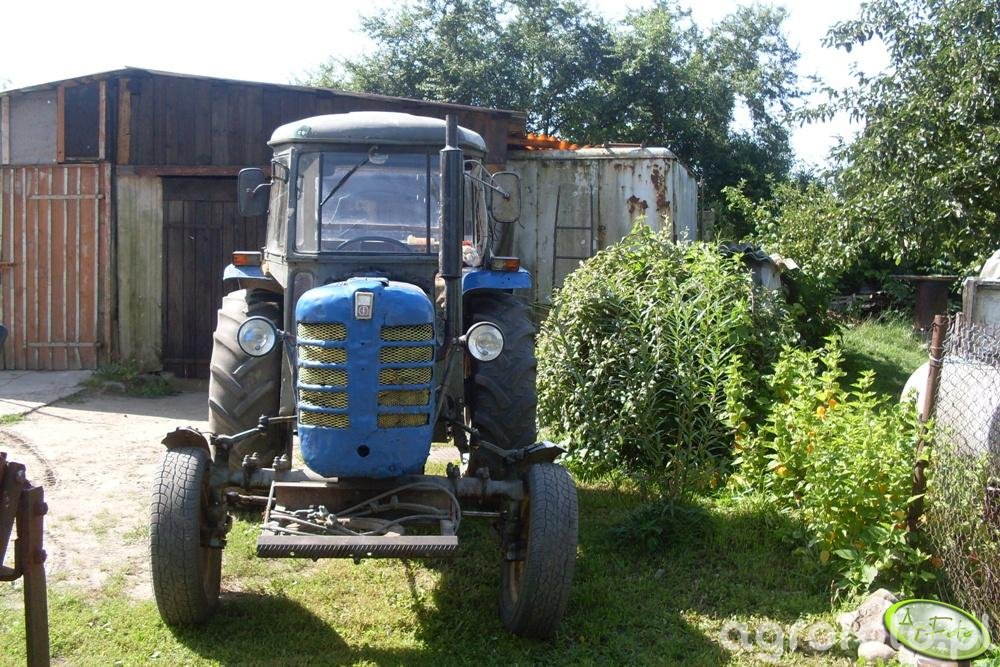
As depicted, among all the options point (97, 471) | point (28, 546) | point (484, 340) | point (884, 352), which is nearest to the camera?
point (28, 546)

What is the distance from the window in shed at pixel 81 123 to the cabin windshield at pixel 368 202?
19.5ft

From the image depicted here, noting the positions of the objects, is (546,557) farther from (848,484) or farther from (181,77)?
(181,77)

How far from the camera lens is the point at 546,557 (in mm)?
4070

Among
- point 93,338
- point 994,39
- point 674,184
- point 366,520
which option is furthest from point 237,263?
point 994,39

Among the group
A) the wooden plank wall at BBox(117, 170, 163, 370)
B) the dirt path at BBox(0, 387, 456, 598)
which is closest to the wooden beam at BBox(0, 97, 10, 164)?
the wooden plank wall at BBox(117, 170, 163, 370)

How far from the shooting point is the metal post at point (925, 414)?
4609mm

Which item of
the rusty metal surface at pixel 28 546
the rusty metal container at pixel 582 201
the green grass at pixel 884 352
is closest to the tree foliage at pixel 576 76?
the green grass at pixel 884 352

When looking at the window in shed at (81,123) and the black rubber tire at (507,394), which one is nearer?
the black rubber tire at (507,394)

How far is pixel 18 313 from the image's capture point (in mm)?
10227

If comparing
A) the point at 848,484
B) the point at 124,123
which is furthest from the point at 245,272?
the point at 124,123

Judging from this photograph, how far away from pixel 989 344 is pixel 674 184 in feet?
20.1

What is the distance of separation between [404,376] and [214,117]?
687cm

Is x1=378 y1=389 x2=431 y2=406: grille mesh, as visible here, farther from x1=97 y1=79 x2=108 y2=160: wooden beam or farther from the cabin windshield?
x1=97 y1=79 x2=108 y2=160: wooden beam

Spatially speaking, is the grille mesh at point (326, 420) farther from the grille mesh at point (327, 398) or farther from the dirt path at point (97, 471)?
the dirt path at point (97, 471)
